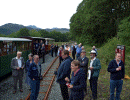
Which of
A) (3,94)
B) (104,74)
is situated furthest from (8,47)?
(104,74)

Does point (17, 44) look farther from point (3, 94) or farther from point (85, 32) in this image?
point (85, 32)

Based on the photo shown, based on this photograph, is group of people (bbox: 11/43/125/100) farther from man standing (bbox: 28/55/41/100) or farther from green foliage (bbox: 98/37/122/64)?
green foliage (bbox: 98/37/122/64)

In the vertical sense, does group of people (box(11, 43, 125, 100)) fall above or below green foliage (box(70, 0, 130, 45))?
below

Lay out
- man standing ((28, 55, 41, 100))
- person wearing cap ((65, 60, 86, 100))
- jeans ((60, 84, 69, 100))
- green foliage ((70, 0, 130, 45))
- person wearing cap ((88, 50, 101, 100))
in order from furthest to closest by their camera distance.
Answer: green foliage ((70, 0, 130, 45))
person wearing cap ((88, 50, 101, 100))
man standing ((28, 55, 41, 100))
jeans ((60, 84, 69, 100))
person wearing cap ((65, 60, 86, 100))

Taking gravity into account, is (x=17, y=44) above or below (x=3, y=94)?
above

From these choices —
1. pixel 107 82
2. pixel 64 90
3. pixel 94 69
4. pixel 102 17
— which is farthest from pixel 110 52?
pixel 102 17

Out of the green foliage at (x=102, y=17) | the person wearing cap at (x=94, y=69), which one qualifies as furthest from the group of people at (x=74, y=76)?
the green foliage at (x=102, y=17)

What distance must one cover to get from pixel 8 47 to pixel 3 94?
4.00 metres

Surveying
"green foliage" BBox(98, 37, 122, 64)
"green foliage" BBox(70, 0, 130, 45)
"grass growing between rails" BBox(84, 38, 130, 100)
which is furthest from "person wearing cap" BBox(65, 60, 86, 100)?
"green foliage" BBox(70, 0, 130, 45)

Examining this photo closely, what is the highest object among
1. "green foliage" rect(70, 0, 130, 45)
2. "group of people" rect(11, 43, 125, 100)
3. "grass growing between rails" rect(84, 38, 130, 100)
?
"green foliage" rect(70, 0, 130, 45)

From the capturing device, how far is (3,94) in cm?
601

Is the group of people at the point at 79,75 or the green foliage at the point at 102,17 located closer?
the group of people at the point at 79,75

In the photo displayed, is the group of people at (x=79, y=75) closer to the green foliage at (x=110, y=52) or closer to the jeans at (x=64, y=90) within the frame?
the jeans at (x=64, y=90)

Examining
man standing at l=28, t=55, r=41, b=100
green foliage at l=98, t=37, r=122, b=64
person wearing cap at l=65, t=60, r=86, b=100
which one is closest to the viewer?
person wearing cap at l=65, t=60, r=86, b=100
